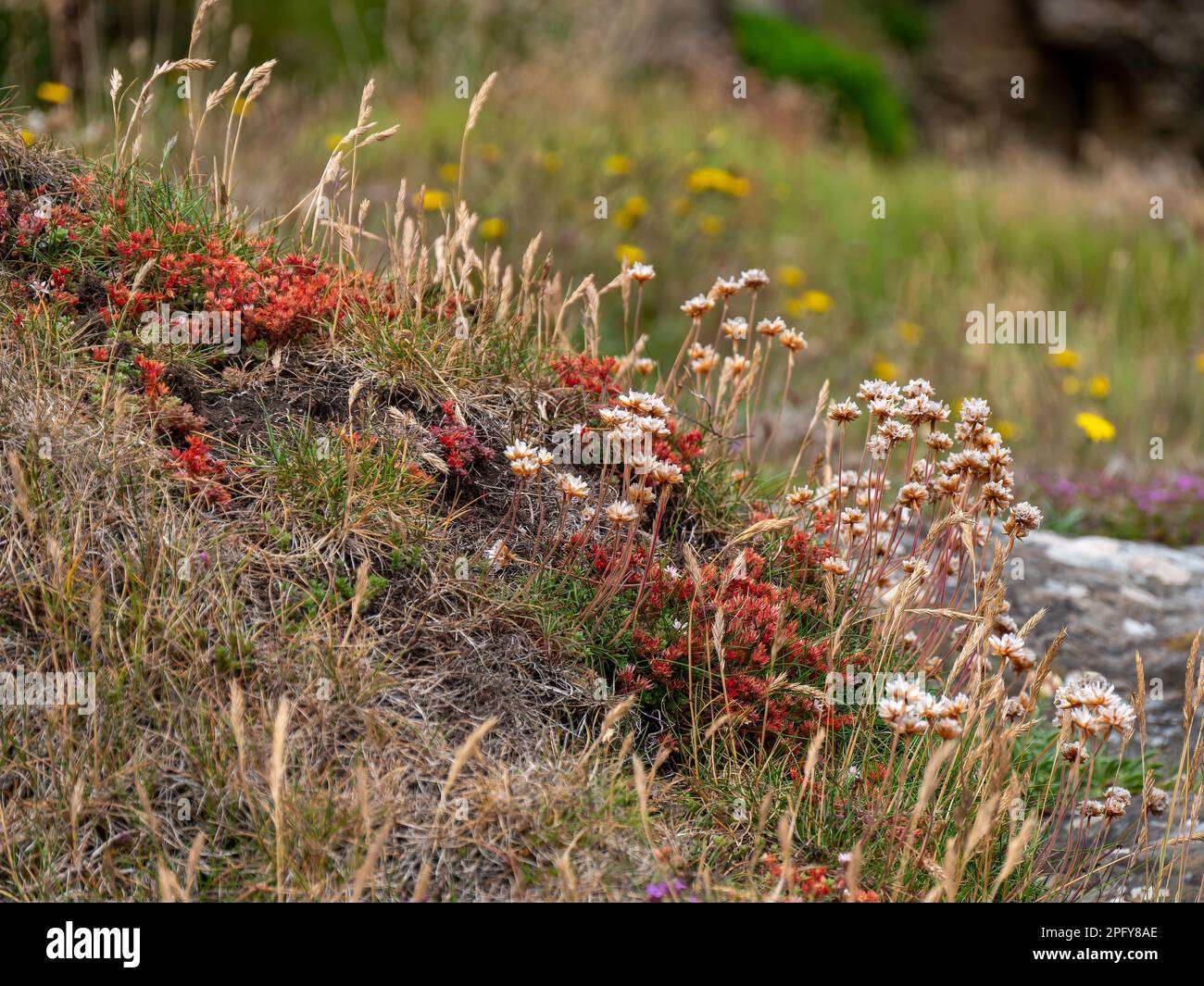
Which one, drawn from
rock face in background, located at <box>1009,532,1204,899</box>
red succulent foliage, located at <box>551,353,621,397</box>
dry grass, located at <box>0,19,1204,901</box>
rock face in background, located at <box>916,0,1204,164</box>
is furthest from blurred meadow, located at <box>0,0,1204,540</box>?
rock face in background, located at <box>916,0,1204,164</box>

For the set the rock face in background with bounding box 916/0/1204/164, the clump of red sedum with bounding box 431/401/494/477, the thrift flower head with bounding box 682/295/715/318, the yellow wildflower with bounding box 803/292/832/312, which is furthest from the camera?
the rock face in background with bounding box 916/0/1204/164

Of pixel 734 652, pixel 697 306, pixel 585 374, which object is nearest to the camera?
pixel 734 652

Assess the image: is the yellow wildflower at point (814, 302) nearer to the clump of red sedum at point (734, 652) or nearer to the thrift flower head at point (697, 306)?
the thrift flower head at point (697, 306)

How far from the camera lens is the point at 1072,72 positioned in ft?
57.7

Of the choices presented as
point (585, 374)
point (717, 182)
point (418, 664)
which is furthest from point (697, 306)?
point (717, 182)

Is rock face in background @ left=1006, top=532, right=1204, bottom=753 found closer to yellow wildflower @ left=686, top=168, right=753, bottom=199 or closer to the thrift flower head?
the thrift flower head

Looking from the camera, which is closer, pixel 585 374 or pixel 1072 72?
pixel 585 374

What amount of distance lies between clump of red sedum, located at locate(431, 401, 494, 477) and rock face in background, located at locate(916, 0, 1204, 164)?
16.3m

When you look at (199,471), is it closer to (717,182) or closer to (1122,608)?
(1122,608)

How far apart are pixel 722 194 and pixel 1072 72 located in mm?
12105

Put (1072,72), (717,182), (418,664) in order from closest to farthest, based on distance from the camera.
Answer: (418,664) < (717,182) < (1072,72)

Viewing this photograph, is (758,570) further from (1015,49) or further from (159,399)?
(1015,49)

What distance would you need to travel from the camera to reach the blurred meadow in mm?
7137

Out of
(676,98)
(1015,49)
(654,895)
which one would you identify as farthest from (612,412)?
(1015,49)
